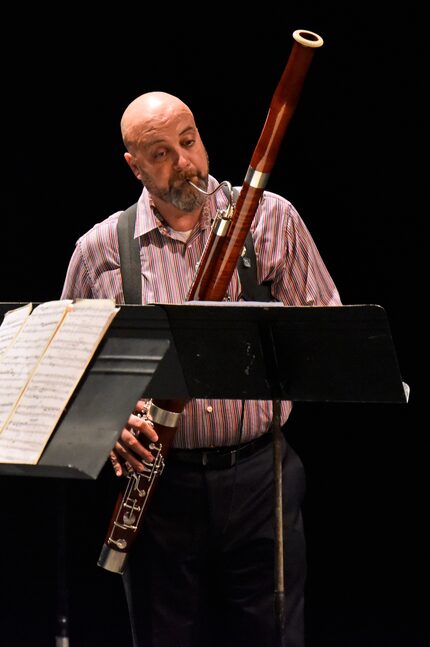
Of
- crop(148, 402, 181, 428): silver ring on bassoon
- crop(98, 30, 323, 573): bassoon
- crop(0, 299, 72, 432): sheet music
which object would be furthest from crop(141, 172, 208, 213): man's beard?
crop(0, 299, 72, 432): sheet music

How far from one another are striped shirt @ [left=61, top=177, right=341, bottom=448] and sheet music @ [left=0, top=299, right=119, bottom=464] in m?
0.56

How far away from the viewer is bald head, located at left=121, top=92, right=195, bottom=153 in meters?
2.44

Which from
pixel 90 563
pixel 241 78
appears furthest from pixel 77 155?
pixel 90 563

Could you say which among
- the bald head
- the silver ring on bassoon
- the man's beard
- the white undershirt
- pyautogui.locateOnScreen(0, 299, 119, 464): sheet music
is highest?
the bald head

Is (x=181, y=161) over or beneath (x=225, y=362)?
over

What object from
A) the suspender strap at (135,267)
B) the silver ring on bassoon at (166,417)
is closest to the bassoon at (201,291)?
the silver ring on bassoon at (166,417)

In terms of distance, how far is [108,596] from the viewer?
11.8 ft

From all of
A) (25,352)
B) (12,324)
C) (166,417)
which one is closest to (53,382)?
(25,352)

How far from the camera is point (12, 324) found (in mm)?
2012

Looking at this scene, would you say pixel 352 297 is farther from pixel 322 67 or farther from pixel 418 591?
pixel 418 591

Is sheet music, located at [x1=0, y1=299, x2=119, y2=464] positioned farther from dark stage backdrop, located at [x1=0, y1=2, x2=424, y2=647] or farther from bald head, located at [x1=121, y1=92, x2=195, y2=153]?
dark stage backdrop, located at [x1=0, y1=2, x2=424, y2=647]

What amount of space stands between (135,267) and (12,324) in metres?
0.51

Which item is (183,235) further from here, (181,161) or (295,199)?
(295,199)

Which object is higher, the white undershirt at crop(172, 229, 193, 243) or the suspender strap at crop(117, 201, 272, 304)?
the white undershirt at crop(172, 229, 193, 243)
